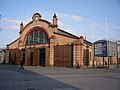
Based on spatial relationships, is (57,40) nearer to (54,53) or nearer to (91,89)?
(54,53)

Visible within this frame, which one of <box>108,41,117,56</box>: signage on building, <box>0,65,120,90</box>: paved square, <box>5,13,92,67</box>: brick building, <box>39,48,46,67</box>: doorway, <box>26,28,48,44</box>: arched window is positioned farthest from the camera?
<box>26,28,48,44</box>: arched window

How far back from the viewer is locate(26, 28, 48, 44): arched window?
47.7 m

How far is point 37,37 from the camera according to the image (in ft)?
162

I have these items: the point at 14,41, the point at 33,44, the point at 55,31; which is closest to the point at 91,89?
the point at 55,31

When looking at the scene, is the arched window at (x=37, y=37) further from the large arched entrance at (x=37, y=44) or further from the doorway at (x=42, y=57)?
the doorway at (x=42, y=57)

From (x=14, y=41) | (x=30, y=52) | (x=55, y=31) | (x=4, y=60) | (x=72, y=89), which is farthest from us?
(x=4, y=60)

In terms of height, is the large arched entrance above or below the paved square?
above

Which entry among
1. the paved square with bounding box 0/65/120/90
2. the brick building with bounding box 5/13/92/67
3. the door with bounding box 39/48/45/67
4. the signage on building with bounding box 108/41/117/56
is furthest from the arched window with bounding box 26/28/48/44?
the paved square with bounding box 0/65/120/90

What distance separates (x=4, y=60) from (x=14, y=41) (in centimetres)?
720

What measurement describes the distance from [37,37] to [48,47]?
4.80m

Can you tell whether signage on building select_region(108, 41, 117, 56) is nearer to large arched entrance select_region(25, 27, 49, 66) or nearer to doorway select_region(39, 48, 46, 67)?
large arched entrance select_region(25, 27, 49, 66)

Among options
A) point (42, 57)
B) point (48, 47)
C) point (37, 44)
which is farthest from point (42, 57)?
point (37, 44)

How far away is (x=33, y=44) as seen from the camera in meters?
50.1

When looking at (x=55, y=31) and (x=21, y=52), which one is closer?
(x=55, y=31)
